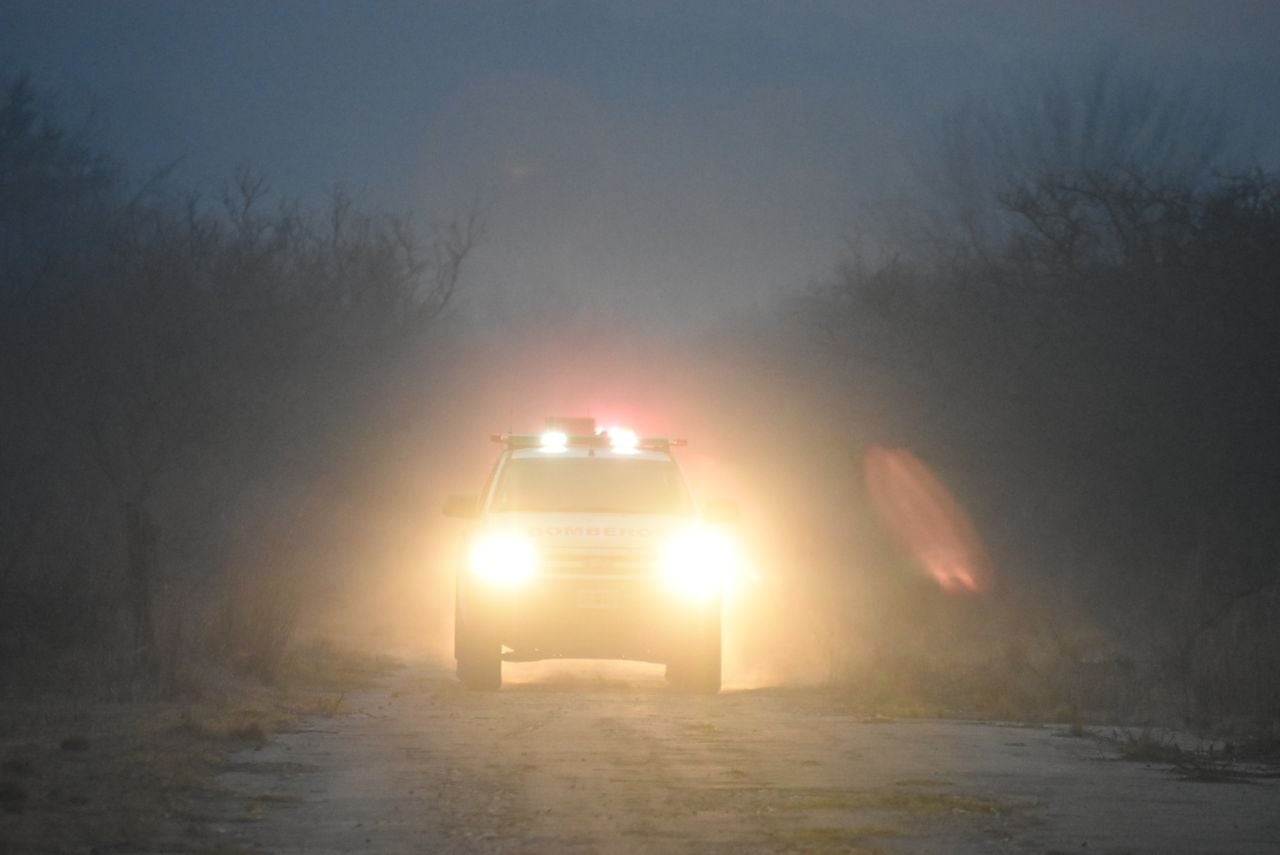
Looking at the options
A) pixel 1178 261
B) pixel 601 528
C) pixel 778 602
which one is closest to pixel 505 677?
pixel 601 528

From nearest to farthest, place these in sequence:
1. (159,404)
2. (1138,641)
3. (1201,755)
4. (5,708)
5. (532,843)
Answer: (532,843), (1201,755), (5,708), (1138,641), (159,404)

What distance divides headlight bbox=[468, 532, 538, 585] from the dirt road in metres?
2.13

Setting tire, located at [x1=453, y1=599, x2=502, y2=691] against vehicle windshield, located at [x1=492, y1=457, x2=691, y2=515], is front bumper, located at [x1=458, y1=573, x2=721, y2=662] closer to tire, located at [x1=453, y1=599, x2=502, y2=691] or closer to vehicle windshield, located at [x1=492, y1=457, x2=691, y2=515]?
tire, located at [x1=453, y1=599, x2=502, y2=691]

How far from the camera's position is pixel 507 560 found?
623 inches

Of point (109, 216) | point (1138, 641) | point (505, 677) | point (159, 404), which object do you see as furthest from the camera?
point (109, 216)

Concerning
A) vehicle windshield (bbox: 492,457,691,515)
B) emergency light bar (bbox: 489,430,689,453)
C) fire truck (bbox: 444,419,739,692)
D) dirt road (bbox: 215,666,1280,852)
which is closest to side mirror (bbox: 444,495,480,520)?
fire truck (bbox: 444,419,739,692)

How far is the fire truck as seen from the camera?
1575cm

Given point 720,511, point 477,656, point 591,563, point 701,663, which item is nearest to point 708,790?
point 591,563

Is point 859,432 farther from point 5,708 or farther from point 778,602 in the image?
point 5,708

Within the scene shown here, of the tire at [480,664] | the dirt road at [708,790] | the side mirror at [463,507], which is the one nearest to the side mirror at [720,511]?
the side mirror at [463,507]

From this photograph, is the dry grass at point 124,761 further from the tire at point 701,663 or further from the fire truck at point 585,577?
the tire at point 701,663

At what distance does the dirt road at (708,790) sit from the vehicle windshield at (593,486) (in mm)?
3096

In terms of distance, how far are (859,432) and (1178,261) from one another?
11.1m

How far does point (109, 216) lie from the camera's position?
→ 50.6 meters
